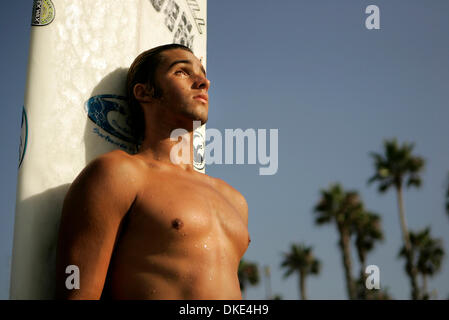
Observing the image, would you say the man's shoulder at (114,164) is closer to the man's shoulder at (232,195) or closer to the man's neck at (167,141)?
the man's neck at (167,141)

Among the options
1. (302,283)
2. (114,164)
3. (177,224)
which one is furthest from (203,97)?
(302,283)

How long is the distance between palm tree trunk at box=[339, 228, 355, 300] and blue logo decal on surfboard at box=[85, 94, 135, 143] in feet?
76.8

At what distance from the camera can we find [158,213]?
2.32m

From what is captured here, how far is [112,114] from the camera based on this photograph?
2949mm

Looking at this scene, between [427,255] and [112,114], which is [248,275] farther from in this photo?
[112,114]

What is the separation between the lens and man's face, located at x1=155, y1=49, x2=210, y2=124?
111 inches

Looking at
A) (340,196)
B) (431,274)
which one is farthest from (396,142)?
(431,274)

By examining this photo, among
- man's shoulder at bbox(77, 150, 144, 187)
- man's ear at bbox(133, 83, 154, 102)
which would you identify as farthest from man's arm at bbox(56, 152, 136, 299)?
man's ear at bbox(133, 83, 154, 102)

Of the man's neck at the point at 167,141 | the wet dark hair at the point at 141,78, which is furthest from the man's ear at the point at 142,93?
the man's neck at the point at 167,141

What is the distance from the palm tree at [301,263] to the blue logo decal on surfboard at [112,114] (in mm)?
32223

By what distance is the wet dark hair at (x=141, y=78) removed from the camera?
9.62ft

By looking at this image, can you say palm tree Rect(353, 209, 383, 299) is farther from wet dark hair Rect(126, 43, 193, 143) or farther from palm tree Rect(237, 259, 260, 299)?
wet dark hair Rect(126, 43, 193, 143)
